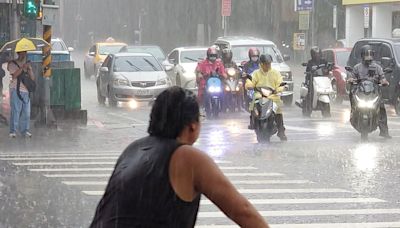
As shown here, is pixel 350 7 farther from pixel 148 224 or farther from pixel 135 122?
pixel 148 224

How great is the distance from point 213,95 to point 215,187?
16.4 metres

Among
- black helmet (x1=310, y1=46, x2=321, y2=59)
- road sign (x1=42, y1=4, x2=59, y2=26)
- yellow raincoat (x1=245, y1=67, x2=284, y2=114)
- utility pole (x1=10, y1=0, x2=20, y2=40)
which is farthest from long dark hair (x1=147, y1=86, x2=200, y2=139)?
utility pole (x1=10, y1=0, x2=20, y2=40)

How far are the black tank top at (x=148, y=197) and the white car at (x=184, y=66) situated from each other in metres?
20.8

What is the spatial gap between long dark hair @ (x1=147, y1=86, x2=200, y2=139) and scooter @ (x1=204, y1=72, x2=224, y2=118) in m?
16.1

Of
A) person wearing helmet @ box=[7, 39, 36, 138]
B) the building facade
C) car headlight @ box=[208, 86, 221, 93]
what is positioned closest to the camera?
person wearing helmet @ box=[7, 39, 36, 138]

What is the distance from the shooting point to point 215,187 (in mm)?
3705

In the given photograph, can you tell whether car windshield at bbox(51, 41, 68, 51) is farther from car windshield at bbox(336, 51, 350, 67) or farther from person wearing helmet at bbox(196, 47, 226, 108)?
person wearing helmet at bbox(196, 47, 226, 108)

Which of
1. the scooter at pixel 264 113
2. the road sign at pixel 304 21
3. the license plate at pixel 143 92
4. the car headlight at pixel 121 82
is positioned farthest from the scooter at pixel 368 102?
the road sign at pixel 304 21

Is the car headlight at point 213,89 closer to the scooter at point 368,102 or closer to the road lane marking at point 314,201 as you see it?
the scooter at point 368,102

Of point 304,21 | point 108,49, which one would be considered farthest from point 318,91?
point 304,21

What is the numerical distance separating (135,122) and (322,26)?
3193 cm

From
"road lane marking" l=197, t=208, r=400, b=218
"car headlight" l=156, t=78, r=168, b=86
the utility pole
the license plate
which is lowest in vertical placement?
"road lane marking" l=197, t=208, r=400, b=218

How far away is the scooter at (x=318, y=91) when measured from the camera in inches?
774

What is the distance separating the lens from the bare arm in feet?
12.1
